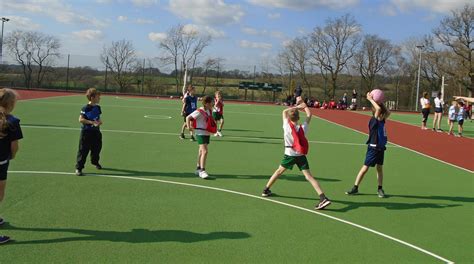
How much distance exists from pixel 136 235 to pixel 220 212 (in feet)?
5.21

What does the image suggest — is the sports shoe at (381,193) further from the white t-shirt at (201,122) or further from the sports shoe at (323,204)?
the white t-shirt at (201,122)

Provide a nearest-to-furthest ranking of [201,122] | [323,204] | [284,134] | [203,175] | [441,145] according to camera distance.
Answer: [323,204]
[284,134]
[203,175]
[201,122]
[441,145]

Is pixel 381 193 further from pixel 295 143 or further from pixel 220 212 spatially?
pixel 220 212

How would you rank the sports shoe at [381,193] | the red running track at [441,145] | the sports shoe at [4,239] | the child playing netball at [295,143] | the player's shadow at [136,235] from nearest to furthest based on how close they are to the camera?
the sports shoe at [4,239]
the player's shadow at [136,235]
the child playing netball at [295,143]
the sports shoe at [381,193]
the red running track at [441,145]

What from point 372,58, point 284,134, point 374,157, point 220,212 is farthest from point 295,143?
point 372,58

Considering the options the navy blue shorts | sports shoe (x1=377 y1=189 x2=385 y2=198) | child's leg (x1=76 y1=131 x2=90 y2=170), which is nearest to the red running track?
sports shoe (x1=377 y1=189 x2=385 y2=198)

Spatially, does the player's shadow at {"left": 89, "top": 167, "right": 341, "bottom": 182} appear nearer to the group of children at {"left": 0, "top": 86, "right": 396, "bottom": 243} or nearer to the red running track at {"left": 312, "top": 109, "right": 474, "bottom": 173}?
the group of children at {"left": 0, "top": 86, "right": 396, "bottom": 243}

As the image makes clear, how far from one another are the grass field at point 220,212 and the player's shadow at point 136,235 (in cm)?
1

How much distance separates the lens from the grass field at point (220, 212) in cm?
539

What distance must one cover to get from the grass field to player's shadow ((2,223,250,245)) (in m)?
0.01

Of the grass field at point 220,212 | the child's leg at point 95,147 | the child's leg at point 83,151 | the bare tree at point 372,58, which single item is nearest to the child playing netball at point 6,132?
the grass field at point 220,212

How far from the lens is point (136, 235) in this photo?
18.9ft

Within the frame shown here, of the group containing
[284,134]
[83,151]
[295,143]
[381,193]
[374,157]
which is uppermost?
[284,134]

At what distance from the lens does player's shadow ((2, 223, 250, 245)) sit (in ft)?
18.2
